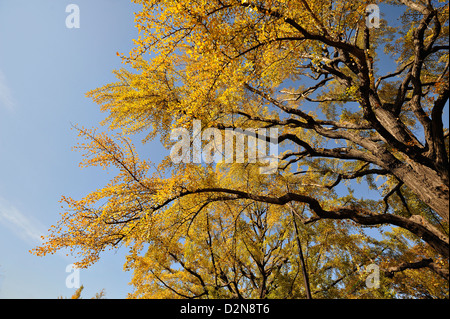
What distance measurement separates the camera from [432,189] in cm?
322

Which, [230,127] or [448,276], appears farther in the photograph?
[230,127]

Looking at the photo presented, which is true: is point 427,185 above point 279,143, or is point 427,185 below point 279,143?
below

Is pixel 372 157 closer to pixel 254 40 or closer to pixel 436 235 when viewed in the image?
pixel 436 235

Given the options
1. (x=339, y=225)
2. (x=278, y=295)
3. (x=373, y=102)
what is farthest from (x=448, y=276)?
(x=278, y=295)

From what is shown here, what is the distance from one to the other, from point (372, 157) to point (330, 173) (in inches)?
95.0

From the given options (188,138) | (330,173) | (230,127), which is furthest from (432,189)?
(188,138)

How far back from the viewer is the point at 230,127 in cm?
562

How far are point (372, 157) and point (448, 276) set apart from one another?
92.7 inches

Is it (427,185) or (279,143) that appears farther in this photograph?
(279,143)
